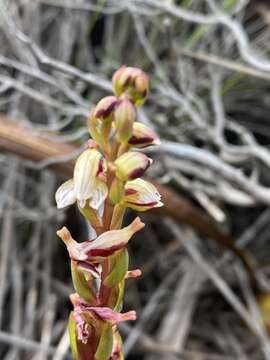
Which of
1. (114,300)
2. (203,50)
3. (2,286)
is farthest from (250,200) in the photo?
(114,300)

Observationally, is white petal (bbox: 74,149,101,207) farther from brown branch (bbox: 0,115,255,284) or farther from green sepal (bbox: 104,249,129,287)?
brown branch (bbox: 0,115,255,284)

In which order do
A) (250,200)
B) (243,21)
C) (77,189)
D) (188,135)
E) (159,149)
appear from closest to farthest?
(77,189) → (159,149) → (250,200) → (188,135) → (243,21)

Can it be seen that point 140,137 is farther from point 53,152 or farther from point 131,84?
point 53,152

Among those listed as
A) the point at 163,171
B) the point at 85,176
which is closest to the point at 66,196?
the point at 85,176

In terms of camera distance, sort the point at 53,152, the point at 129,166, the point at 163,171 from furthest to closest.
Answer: the point at 163,171 → the point at 53,152 → the point at 129,166

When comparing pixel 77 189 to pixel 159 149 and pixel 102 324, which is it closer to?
pixel 102 324

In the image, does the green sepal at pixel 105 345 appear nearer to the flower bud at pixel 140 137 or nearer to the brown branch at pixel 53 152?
the flower bud at pixel 140 137
